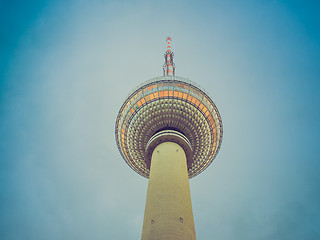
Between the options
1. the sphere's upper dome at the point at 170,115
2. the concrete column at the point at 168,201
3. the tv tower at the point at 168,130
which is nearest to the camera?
the concrete column at the point at 168,201

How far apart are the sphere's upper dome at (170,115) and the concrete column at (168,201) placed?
484 cm

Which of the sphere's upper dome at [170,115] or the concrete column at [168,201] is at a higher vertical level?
the sphere's upper dome at [170,115]

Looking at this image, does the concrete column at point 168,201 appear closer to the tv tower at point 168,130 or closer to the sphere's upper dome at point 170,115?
the tv tower at point 168,130

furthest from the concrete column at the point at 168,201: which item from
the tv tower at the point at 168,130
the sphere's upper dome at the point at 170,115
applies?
the sphere's upper dome at the point at 170,115

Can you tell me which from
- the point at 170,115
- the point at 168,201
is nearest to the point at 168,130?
the point at 170,115

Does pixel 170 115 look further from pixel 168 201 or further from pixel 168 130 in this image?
pixel 168 201

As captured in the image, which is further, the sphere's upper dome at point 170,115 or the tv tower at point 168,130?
the sphere's upper dome at point 170,115

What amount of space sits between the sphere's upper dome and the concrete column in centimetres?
484

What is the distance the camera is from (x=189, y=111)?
2773 centimetres

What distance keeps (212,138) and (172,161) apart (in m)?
9.79

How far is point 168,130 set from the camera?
26.0 meters

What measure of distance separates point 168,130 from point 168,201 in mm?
9312

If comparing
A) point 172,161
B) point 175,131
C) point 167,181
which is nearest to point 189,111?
point 175,131

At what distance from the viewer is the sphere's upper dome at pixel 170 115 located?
90.4 feet
